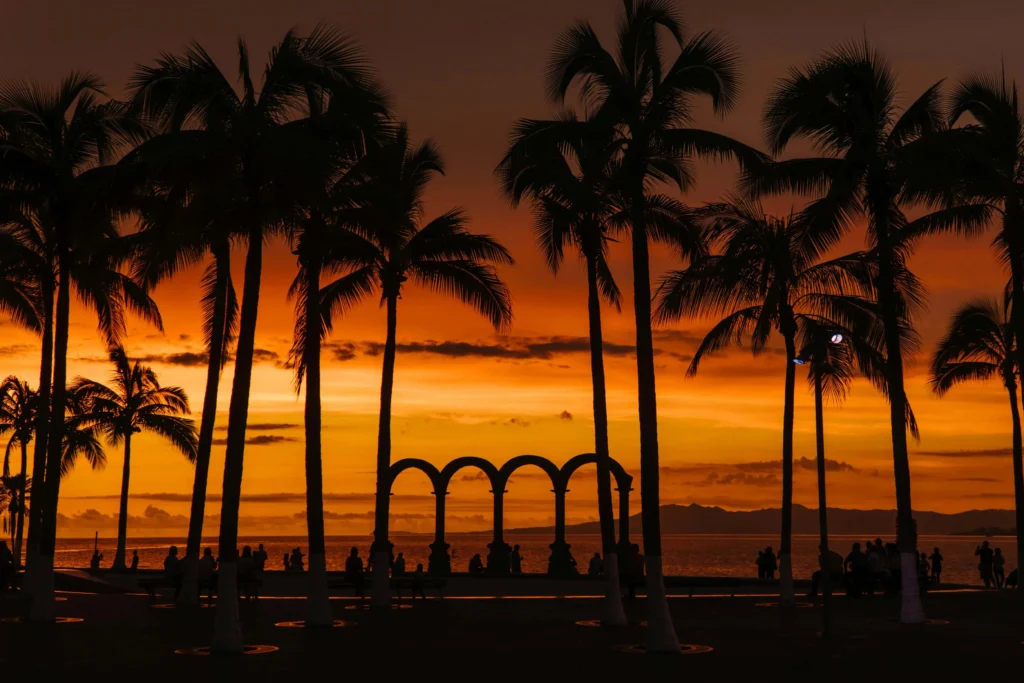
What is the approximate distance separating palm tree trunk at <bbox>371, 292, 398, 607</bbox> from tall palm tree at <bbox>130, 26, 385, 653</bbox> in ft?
27.0

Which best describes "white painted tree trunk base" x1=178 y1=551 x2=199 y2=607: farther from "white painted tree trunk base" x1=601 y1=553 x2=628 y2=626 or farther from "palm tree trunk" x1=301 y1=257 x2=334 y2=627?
"white painted tree trunk base" x1=601 y1=553 x2=628 y2=626

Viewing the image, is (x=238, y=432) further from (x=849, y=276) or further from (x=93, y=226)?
(x=849, y=276)

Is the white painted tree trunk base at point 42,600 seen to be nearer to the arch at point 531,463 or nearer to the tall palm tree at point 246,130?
the tall palm tree at point 246,130

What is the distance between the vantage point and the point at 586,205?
24.7 metres

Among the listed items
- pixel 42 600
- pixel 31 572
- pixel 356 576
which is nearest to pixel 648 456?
pixel 42 600

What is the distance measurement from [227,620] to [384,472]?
10.3 metres

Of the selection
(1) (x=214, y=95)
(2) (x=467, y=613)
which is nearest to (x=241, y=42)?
(1) (x=214, y=95)

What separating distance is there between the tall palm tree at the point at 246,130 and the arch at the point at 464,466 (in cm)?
2271

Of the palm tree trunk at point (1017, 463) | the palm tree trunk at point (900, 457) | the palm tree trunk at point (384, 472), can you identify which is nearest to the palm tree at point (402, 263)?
the palm tree trunk at point (384, 472)

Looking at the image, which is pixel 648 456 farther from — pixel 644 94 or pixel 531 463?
pixel 531 463

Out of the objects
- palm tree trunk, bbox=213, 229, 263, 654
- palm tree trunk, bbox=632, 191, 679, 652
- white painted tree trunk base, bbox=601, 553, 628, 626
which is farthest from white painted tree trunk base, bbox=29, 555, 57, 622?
palm tree trunk, bbox=632, 191, 679, 652

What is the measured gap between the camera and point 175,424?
5019cm

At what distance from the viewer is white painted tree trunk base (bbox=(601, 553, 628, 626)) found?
77.2 feet

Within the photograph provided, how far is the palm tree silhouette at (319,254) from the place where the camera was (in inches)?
815
